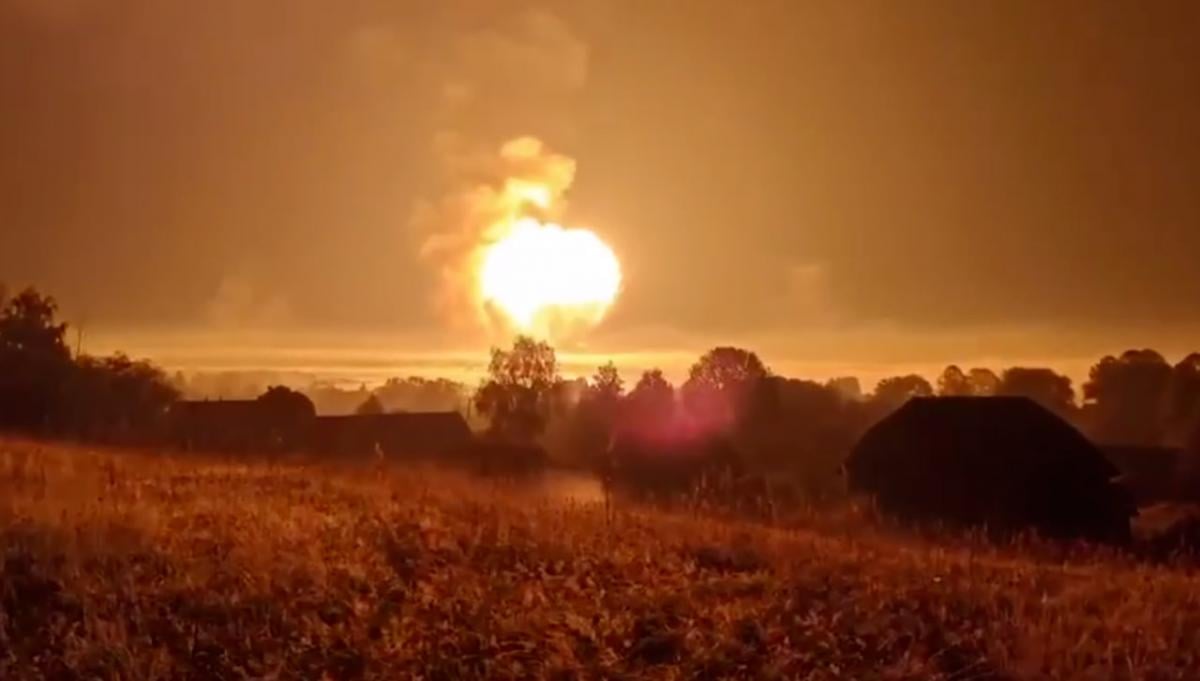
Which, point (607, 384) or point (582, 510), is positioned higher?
point (607, 384)

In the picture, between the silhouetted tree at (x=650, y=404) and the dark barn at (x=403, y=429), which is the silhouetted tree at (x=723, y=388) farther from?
the dark barn at (x=403, y=429)

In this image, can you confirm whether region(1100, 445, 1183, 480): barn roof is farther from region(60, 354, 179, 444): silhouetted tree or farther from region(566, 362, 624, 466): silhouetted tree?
region(60, 354, 179, 444): silhouetted tree

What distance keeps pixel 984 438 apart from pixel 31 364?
3694cm

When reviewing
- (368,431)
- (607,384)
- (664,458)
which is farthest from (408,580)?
(607,384)

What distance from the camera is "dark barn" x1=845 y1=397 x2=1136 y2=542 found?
30875 mm

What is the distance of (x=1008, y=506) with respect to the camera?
1213 inches

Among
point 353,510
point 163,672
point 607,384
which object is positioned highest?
point 607,384

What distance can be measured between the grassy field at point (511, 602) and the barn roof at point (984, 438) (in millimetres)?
19543

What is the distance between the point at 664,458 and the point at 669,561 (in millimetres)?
25948

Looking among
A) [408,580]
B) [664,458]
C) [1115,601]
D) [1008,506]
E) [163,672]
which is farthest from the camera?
[664,458]

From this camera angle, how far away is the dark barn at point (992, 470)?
30.9 meters

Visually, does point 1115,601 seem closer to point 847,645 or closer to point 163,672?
point 847,645

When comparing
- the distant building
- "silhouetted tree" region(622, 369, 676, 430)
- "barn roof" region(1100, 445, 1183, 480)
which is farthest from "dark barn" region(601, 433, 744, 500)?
"barn roof" region(1100, 445, 1183, 480)

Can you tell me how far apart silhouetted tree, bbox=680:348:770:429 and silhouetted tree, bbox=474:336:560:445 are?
888 cm
